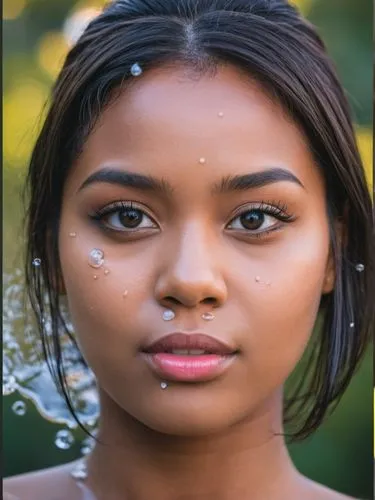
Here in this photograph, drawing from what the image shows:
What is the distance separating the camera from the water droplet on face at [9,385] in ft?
4.66

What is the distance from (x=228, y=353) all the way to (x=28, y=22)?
2.21 feet

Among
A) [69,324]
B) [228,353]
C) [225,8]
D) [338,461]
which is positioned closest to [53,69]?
[225,8]

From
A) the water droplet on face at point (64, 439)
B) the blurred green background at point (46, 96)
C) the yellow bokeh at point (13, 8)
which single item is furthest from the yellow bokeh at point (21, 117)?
the water droplet on face at point (64, 439)

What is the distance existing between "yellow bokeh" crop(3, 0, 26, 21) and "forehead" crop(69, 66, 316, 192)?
340 mm

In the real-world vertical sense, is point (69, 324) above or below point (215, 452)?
above

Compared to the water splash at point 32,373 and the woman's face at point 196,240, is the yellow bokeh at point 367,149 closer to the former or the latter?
the woman's face at point 196,240

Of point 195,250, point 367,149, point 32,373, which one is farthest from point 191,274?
point 32,373

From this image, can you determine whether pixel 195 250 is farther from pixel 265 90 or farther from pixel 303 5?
pixel 303 5

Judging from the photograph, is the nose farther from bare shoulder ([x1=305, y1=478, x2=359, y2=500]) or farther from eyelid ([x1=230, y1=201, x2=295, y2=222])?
bare shoulder ([x1=305, y1=478, x2=359, y2=500])

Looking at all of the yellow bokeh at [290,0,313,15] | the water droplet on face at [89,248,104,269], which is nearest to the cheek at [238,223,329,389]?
the water droplet on face at [89,248,104,269]

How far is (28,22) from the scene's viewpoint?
1284 millimetres

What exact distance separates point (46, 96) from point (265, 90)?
410 millimetres

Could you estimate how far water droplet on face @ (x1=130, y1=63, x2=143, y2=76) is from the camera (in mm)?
1050

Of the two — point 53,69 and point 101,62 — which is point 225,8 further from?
point 53,69
